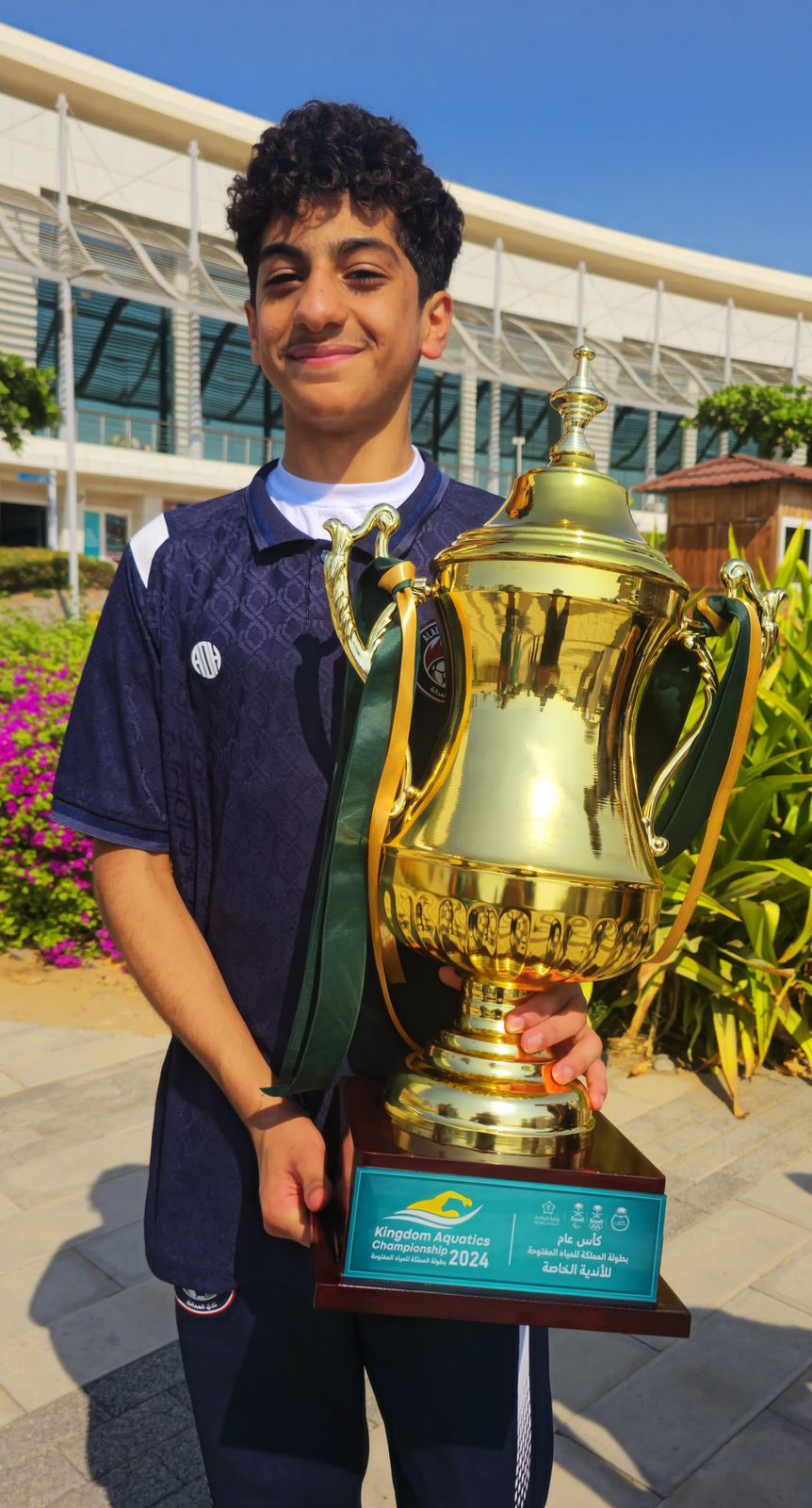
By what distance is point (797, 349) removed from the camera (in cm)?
4059

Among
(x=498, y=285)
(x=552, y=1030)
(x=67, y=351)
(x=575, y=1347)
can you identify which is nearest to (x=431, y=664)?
(x=552, y=1030)

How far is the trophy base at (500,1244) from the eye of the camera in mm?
1074

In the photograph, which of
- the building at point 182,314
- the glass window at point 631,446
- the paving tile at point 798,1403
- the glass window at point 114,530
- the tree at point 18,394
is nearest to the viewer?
the paving tile at point 798,1403

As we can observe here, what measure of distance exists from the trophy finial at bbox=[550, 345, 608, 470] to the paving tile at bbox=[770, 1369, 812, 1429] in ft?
6.79

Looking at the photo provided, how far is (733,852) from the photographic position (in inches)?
156

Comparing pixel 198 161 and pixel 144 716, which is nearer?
pixel 144 716

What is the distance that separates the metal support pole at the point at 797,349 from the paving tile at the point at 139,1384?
141ft

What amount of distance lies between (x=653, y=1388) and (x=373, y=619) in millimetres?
1962

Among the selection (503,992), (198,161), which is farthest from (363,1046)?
(198,161)

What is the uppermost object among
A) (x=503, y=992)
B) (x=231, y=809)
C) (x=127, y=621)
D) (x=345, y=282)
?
(x=345, y=282)

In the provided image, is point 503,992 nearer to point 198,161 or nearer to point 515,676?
point 515,676

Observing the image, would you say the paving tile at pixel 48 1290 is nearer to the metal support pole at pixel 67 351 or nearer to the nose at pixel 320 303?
the nose at pixel 320 303

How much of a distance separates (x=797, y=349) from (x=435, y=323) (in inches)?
1737

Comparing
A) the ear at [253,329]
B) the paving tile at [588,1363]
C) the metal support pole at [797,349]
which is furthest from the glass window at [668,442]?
the ear at [253,329]
